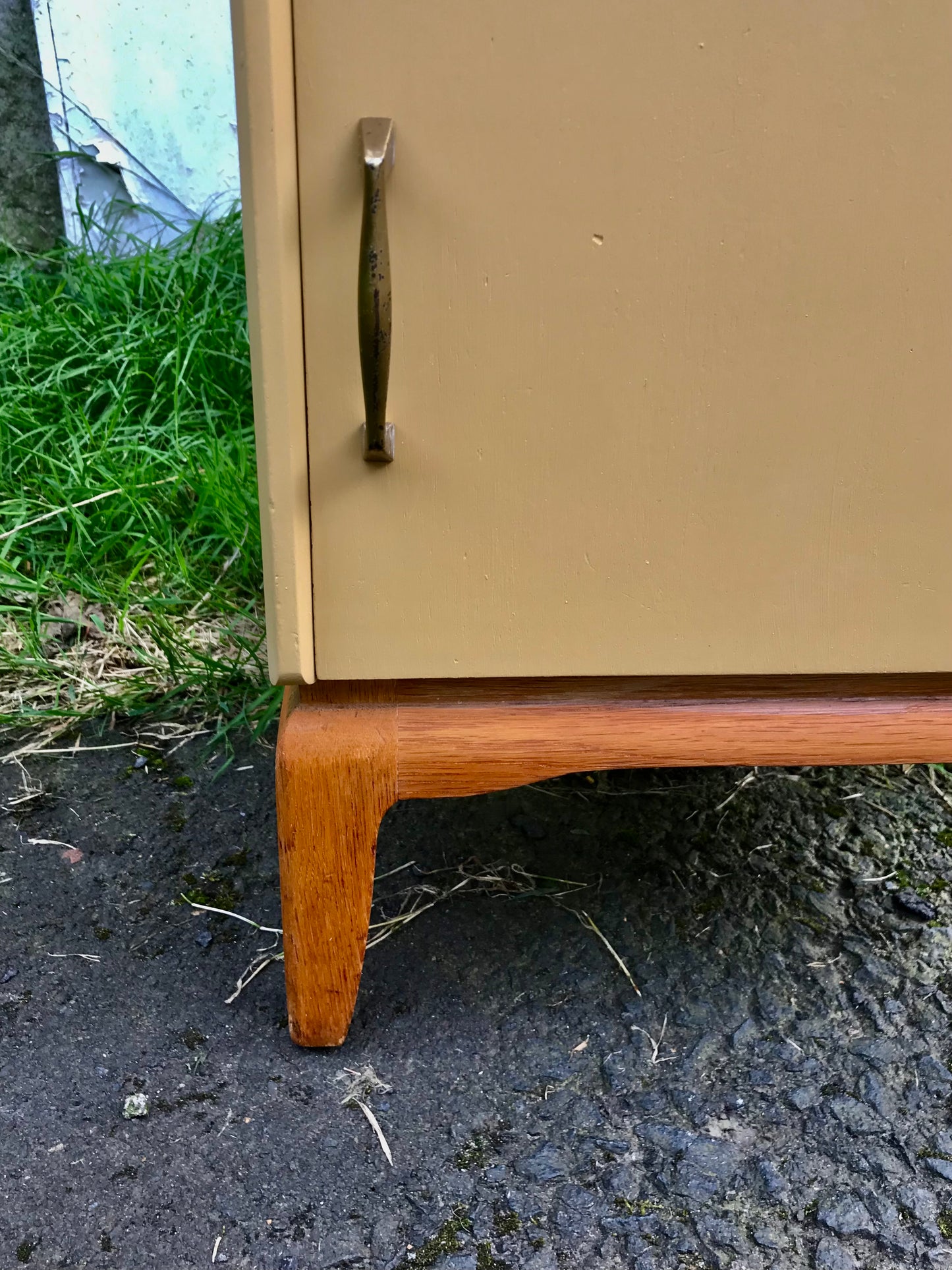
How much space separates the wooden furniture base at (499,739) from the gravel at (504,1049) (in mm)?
153

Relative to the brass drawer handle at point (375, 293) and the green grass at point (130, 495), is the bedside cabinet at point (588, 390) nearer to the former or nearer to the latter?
the brass drawer handle at point (375, 293)

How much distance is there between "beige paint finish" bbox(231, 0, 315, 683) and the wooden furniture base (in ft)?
0.25

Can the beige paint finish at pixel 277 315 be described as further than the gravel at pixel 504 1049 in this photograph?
No

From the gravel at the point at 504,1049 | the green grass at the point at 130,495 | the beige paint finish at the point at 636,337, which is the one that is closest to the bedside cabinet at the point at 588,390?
the beige paint finish at the point at 636,337

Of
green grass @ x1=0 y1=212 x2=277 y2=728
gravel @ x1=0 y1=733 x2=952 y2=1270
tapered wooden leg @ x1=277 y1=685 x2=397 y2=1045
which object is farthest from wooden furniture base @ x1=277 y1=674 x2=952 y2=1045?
green grass @ x1=0 y1=212 x2=277 y2=728

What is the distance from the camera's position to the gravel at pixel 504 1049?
27.7 inches

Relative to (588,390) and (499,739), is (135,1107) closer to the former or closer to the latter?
(499,739)

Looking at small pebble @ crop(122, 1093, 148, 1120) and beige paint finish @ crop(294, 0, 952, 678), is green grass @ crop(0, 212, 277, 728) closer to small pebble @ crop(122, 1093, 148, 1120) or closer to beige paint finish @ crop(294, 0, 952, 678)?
small pebble @ crop(122, 1093, 148, 1120)

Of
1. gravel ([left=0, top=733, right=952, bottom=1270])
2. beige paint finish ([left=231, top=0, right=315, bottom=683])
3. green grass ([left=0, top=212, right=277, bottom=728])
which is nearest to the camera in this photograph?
beige paint finish ([left=231, top=0, right=315, bottom=683])

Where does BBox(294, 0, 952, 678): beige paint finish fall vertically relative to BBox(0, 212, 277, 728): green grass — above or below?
above

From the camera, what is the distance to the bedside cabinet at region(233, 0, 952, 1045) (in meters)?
0.59

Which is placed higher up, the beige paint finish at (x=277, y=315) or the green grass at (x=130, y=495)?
the beige paint finish at (x=277, y=315)

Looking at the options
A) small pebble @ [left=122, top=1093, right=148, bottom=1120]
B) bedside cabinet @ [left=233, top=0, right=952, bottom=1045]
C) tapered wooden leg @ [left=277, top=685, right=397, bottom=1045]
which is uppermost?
bedside cabinet @ [left=233, top=0, right=952, bottom=1045]

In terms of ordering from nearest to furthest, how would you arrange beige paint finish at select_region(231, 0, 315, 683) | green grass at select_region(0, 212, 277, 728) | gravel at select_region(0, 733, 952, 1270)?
beige paint finish at select_region(231, 0, 315, 683)
gravel at select_region(0, 733, 952, 1270)
green grass at select_region(0, 212, 277, 728)
